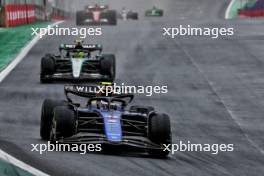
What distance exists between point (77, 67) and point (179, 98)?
3448 mm

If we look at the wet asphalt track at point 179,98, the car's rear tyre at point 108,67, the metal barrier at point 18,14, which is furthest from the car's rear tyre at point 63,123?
the metal barrier at point 18,14

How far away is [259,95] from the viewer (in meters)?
19.6

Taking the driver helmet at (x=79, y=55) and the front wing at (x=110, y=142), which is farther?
the driver helmet at (x=79, y=55)

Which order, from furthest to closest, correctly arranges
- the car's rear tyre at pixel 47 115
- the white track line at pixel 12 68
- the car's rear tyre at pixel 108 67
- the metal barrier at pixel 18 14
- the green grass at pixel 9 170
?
1. the metal barrier at pixel 18 14
2. the car's rear tyre at pixel 108 67
3. the car's rear tyre at pixel 47 115
4. the white track line at pixel 12 68
5. the green grass at pixel 9 170

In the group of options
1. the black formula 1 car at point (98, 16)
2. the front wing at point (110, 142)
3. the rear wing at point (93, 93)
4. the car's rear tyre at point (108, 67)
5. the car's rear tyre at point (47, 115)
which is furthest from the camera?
the black formula 1 car at point (98, 16)

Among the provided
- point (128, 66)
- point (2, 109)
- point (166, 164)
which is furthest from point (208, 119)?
point (128, 66)

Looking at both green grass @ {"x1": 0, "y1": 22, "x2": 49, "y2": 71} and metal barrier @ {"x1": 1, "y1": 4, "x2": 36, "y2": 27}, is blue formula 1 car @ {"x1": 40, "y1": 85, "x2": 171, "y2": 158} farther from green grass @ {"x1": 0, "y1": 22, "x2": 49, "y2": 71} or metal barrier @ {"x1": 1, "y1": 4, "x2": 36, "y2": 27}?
metal barrier @ {"x1": 1, "y1": 4, "x2": 36, "y2": 27}

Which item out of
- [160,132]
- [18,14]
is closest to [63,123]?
[160,132]

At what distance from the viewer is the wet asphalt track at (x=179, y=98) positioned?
11.2m

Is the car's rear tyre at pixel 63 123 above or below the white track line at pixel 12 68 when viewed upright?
above

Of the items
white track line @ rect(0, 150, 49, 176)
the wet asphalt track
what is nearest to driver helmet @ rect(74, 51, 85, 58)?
the wet asphalt track

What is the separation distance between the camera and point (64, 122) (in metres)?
12.1

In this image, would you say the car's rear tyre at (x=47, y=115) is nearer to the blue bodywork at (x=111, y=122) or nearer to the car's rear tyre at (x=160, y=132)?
the blue bodywork at (x=111, y=122)

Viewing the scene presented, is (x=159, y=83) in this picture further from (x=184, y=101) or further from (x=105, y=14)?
(x=105, y=14)
